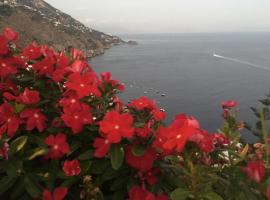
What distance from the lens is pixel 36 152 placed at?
199cm

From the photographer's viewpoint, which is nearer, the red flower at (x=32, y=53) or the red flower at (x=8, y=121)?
the red flower at (x=8, y=121)

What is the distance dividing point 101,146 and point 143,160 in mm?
222

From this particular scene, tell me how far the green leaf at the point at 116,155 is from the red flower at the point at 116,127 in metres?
0.06

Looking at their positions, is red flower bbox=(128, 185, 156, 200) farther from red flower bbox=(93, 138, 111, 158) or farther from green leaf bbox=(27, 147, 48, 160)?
green leaf bbox=(27, 147, 48, 160)

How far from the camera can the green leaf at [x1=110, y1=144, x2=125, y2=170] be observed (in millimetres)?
1851

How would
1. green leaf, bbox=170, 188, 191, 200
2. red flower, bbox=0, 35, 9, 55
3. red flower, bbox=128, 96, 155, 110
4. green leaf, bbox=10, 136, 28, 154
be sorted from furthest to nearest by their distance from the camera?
red flower, bbox=0, 35, 9, 55 < red flower, bbox=128, 96, 155, 110 < green leaf, bbox=10, 136, 28, 154 < green leaf, bbox=170, 188, 191, 200

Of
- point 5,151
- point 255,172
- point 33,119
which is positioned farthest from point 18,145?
point 255,172

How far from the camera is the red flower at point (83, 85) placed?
2121 millimetres

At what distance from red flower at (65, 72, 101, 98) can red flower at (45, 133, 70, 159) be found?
0.85 ft

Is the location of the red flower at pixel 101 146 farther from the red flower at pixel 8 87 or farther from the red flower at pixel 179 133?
the red flower at pixel 8 87

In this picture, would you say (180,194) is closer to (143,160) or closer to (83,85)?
(143,160)

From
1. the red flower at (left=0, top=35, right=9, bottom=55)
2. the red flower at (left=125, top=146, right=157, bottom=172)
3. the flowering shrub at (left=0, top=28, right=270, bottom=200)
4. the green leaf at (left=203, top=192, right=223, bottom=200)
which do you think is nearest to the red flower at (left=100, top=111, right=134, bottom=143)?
the flowering shrub at (left=0, top=28, right=270, bottom=200)

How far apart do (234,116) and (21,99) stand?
1418 millimetres

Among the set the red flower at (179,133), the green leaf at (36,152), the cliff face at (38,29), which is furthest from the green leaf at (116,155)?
the cliff face at (38,29)
